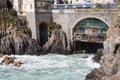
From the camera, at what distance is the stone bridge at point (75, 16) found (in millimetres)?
69125

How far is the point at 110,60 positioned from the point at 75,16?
1140 inches

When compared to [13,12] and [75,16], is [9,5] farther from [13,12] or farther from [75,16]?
[75,16]

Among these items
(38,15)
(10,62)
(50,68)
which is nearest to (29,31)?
(38,15)

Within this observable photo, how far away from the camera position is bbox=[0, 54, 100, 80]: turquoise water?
52344 millimetres

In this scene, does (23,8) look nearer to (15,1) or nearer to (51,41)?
(15,1)

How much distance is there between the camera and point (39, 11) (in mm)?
74125

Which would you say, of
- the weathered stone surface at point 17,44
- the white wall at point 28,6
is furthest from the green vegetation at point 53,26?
the weathered stone surface at point 17,44

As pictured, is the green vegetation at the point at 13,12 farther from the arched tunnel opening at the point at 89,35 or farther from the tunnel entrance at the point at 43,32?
the arched tunnel opening at the point at 89,35

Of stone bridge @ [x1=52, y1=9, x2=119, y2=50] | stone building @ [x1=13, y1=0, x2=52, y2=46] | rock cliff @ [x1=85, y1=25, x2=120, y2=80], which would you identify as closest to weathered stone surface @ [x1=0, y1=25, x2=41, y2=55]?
A: stone building @ [x1=13, y1=0, x2=52, y2=46]

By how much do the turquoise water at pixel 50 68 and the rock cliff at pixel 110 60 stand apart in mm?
4898

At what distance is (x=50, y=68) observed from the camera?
190ft

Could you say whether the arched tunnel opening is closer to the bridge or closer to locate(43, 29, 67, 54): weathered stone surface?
the bridge

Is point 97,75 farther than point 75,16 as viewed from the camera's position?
No

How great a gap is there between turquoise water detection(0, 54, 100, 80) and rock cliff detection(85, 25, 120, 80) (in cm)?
490
